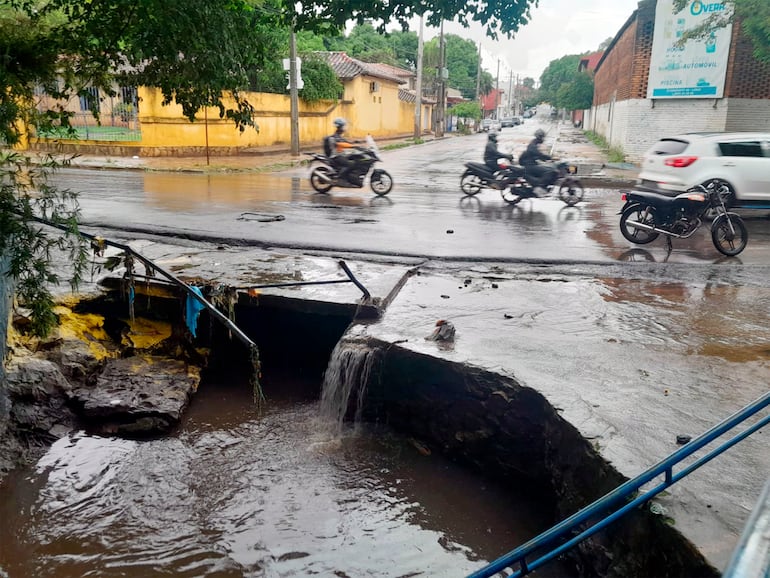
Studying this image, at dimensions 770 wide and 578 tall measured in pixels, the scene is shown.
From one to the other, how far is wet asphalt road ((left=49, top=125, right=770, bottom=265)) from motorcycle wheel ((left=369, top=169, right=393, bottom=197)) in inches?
8.9

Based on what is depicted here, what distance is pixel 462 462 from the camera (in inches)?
201

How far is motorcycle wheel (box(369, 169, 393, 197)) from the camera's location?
49.2 ft

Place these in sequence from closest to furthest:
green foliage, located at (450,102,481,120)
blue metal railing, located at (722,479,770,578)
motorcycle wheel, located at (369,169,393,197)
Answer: blue metal railing, located at (722,479,770,578), motorcycle wheel, located at (369,169,393,197), green foliage, located at (450,102,481,120)

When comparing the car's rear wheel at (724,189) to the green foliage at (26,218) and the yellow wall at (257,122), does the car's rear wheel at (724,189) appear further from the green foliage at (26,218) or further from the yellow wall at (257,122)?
the yellow wall at (257,122)

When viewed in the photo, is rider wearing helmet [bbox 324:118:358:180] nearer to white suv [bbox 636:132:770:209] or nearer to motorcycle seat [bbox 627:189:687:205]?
white suv [bbox 636:132:770:209]

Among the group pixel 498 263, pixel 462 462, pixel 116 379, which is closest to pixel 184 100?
pixel 116 379

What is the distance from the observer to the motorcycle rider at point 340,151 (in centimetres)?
1491

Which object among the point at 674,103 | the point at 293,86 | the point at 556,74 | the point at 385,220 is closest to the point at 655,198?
the point at 385,220

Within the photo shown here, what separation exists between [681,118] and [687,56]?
6.40 ft

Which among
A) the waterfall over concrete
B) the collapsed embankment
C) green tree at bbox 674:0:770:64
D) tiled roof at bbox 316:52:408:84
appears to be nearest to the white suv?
green tree at bbox 674:0:770:64

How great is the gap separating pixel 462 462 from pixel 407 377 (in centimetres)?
82

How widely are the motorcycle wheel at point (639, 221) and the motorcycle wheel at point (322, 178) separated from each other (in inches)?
290

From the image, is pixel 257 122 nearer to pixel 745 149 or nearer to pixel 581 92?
pixel 745 149

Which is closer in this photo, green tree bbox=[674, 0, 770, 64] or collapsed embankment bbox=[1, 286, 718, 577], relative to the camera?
collapsed embankment bbox=[1, 286, 718, 577]
